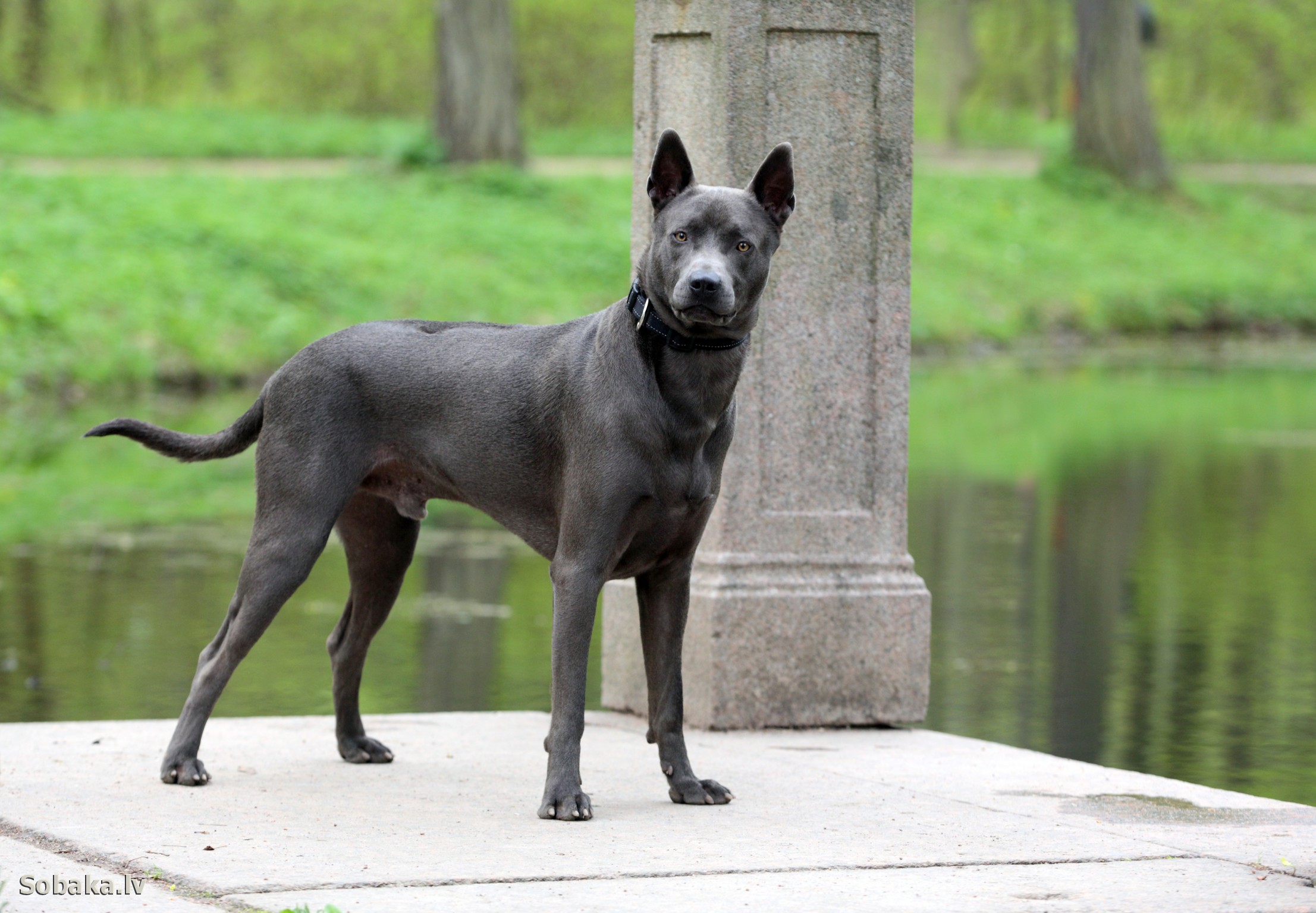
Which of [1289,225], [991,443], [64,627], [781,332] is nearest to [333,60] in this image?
[1289,225]

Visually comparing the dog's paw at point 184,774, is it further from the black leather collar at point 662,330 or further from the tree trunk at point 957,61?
the tree trunk at point 957,61

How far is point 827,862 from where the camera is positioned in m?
4.86

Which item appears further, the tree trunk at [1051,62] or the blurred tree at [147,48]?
the tree trunk at [1051,62]

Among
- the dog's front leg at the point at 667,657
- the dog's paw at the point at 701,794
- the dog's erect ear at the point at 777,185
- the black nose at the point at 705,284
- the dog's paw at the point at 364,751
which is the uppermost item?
the dog's erect ear at the point at 777,185

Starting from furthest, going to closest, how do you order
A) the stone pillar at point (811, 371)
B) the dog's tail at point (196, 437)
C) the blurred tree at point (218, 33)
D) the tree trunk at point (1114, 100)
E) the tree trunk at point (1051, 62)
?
the tree trunk at point (1051, 62) < the blurred tree at point (218, 33) < the tree trunk at point (1114, 100) < the stone pillar at point (811, 371) < the dog's tail at point (196, 437)

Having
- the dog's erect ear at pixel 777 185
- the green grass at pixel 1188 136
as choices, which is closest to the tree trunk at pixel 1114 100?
the green grass at pixel 1188 136

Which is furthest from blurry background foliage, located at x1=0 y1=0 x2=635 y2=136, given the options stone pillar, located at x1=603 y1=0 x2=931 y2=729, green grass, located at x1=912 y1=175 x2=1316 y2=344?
stone pillar, located at x1=603 y1=0 x2=931 y2=729

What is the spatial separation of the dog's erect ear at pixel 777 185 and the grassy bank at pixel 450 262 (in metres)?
13.8

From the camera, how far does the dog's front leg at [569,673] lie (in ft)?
17.7

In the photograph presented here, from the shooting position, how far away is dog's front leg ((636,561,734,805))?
5.75m

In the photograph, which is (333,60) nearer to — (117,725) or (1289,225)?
(1289,225)

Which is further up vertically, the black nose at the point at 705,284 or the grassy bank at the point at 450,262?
the black nose at the point at 705,284

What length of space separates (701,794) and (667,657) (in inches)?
16.4

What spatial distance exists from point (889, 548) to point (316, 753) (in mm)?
2116
